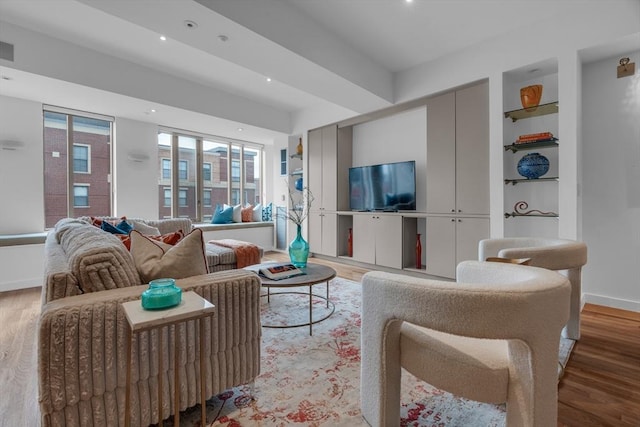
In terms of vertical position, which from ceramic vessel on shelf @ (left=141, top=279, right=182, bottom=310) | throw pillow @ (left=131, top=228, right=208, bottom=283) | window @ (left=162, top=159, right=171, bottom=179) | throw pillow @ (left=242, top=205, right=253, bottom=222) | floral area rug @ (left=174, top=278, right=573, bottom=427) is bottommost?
floral area rug @ (left=174, top=278, right=573, bottom=427)

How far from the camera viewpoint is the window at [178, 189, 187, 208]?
5.61m

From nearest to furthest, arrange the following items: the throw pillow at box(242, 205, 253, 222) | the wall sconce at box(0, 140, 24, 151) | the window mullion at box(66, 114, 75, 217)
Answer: the wall sconce at box(0, 140, 24, 151) < the window mullion at box(66, 114, 75, 217) < the throw pillow at box(242, 205, 253, 222)

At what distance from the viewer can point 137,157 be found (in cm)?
482

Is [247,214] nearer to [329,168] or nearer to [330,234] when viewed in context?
[330,234]

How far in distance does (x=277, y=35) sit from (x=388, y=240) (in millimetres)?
2905

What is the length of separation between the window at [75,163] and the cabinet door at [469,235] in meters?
5.11

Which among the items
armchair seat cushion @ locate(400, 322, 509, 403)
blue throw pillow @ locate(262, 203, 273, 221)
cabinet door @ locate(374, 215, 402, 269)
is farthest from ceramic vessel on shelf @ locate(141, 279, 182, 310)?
blue throw pillow @ locate(262, 203, 273, 221)

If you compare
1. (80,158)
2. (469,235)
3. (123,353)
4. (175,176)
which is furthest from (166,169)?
(469,235)

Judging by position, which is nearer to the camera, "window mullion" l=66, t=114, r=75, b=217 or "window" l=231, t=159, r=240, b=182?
"window mullion" l=66, t=114, r=75, b=217

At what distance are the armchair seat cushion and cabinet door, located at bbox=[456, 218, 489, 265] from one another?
7.79 feet

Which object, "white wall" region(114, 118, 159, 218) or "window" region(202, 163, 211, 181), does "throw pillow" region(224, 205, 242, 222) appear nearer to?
"window" region(202, 163, 211, 181)

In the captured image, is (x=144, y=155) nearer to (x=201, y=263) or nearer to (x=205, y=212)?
(x=205, y=212)

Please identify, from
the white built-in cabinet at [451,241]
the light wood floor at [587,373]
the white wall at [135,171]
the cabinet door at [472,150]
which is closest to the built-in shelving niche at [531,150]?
the cabinet door at [472,150]

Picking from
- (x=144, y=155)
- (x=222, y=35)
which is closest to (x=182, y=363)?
(x=222, y=35)
